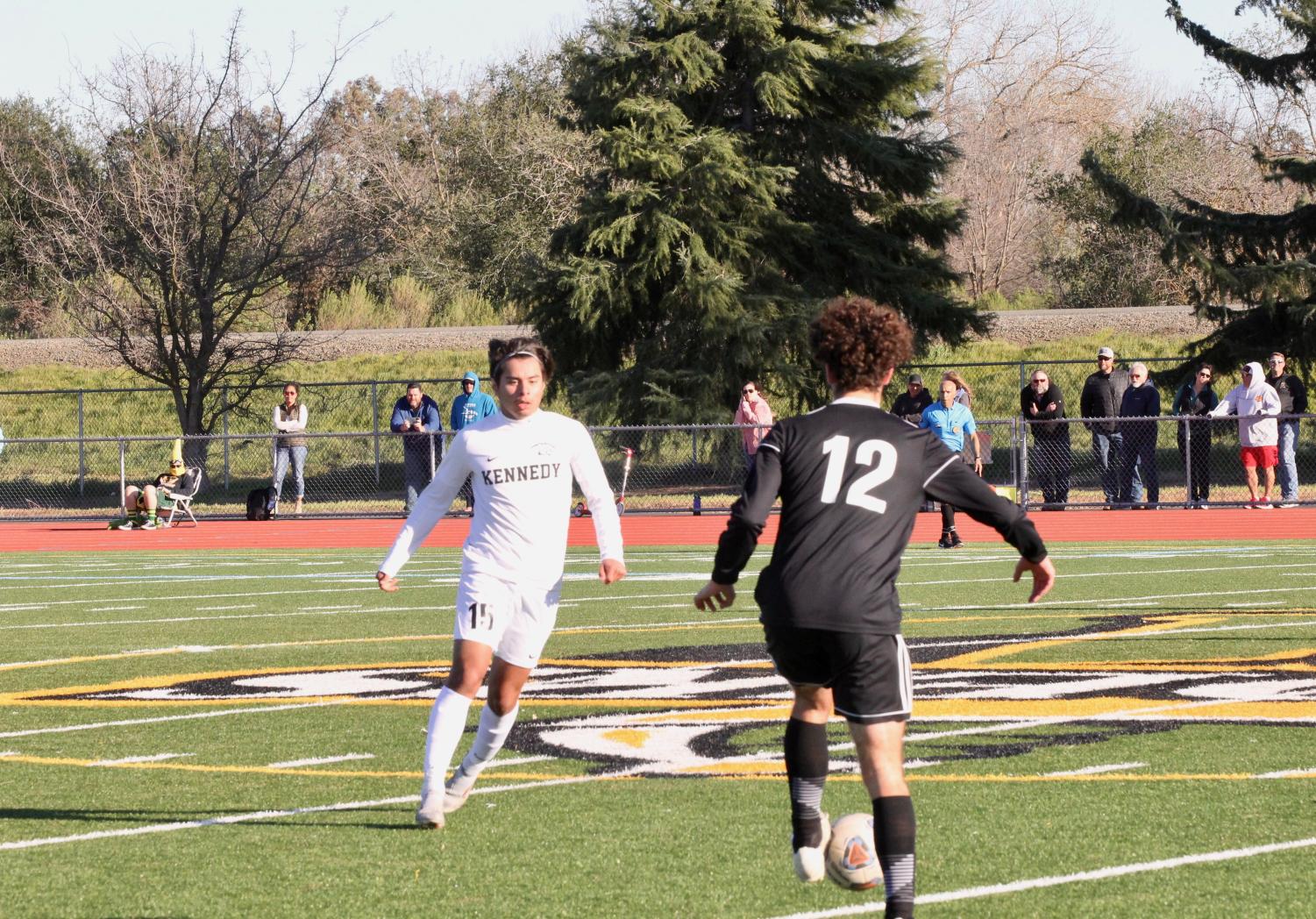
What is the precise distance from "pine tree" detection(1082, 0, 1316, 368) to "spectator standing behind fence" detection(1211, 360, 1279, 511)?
201 inches

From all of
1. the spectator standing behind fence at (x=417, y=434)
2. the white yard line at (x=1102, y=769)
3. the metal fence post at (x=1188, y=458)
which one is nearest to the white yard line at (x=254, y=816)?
the white yard line at (x=1102, y=769)

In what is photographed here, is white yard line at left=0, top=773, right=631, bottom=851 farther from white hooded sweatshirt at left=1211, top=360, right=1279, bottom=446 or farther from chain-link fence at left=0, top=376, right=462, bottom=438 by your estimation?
chain-link fence at left=0, top=376, right=462, bottom=438

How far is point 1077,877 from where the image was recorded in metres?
5.59

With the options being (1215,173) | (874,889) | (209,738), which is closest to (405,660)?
(209,738)

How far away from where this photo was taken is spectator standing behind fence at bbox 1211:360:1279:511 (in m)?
25.3

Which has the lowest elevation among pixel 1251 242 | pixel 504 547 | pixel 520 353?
pixel 504 547

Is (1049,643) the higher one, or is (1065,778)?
(1049,643)

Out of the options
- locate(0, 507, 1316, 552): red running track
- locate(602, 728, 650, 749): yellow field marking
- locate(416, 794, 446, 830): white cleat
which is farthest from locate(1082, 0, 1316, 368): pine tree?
locate(416, 794, 446, 830): white cleat

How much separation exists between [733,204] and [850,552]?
30360mm

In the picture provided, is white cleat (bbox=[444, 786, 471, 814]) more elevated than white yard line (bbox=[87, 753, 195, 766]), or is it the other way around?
white cleat (bbox=[444, 786, 471, 814])

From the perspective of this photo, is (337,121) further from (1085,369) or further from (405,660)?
(405,660)

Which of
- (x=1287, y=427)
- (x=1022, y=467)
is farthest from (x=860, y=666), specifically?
(x=1287, y=427)

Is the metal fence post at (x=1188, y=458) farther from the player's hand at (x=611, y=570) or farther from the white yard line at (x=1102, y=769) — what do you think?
the player's hand at (x=611, y=570)

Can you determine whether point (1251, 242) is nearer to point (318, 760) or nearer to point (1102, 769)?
point (1102, 769)
